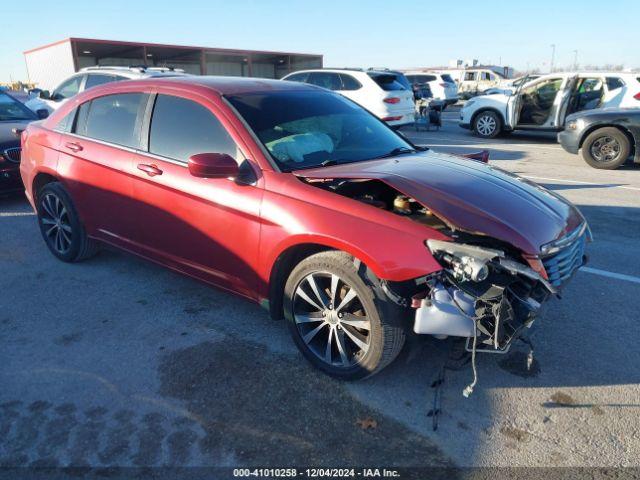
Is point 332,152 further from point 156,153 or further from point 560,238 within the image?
point 560,238

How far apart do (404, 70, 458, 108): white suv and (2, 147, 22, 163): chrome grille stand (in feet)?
72.7

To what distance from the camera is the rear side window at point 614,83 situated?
11953 mm

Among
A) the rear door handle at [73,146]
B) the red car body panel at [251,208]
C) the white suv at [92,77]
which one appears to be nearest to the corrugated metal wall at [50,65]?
the white suv at [92,77]

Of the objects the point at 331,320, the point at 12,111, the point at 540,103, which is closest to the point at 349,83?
the point at 540,103

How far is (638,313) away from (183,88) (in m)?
3.89

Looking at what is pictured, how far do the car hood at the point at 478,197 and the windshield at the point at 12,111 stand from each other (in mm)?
6911

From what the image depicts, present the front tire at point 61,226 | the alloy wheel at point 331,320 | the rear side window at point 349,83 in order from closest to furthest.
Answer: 1. the alloy wheel at point 331,320
2. the front tire at point 61,226
3. the rear side window at point 349,83

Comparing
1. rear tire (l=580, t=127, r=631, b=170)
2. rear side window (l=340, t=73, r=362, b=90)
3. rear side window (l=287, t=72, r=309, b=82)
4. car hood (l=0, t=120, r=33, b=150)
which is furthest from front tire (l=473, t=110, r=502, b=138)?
car hood (l=0, t=120, r=33, b=150)

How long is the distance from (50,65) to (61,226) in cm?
2602

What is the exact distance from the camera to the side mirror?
3059 mm

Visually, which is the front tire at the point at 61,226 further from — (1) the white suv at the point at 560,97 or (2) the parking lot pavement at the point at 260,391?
(1) the white suv at the point at 560,97

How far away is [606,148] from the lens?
379 inches

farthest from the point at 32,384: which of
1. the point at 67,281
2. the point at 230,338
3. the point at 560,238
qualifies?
the point at 560,238

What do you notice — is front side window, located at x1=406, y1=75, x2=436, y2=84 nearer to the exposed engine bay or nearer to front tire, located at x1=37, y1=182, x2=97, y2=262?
front tire, located at x1=37, y1=182, x2=97, y2=262
